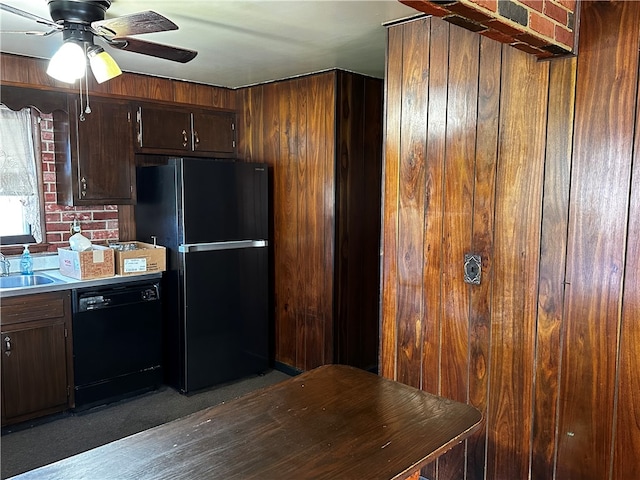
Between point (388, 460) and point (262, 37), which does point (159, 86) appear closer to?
point (262, 37)

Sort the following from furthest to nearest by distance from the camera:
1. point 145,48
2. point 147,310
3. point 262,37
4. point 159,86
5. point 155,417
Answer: point 159,86 < point 147,310 < point 155,417 < point 262,37 < point 145,48

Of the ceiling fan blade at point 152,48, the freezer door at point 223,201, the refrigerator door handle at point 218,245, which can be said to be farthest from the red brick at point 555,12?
the refrigerator door handle at point 218,245

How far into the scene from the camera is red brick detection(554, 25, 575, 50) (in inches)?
69.9

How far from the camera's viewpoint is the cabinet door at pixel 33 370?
297 cm

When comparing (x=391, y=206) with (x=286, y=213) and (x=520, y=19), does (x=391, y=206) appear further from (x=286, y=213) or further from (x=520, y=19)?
(x=286, y=213)

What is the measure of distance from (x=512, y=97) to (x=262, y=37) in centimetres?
142

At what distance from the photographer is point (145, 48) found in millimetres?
2318

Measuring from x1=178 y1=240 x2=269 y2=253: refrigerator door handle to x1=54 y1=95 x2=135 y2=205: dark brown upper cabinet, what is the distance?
2.24 ft

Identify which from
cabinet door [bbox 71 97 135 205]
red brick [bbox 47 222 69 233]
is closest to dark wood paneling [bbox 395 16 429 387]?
cabinet door [bbox 71 97 135 205]

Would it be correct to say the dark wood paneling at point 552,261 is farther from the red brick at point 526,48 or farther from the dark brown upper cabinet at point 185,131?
the dark brown upper cabinet at point 185,131

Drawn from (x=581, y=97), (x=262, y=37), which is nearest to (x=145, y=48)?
(x=262, y=37)

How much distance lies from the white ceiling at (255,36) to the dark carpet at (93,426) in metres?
2.33

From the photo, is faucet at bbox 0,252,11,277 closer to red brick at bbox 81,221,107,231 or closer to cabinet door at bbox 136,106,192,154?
red brick at bbox 81,221,107,231

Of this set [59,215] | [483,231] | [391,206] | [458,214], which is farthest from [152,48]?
[59,215]
